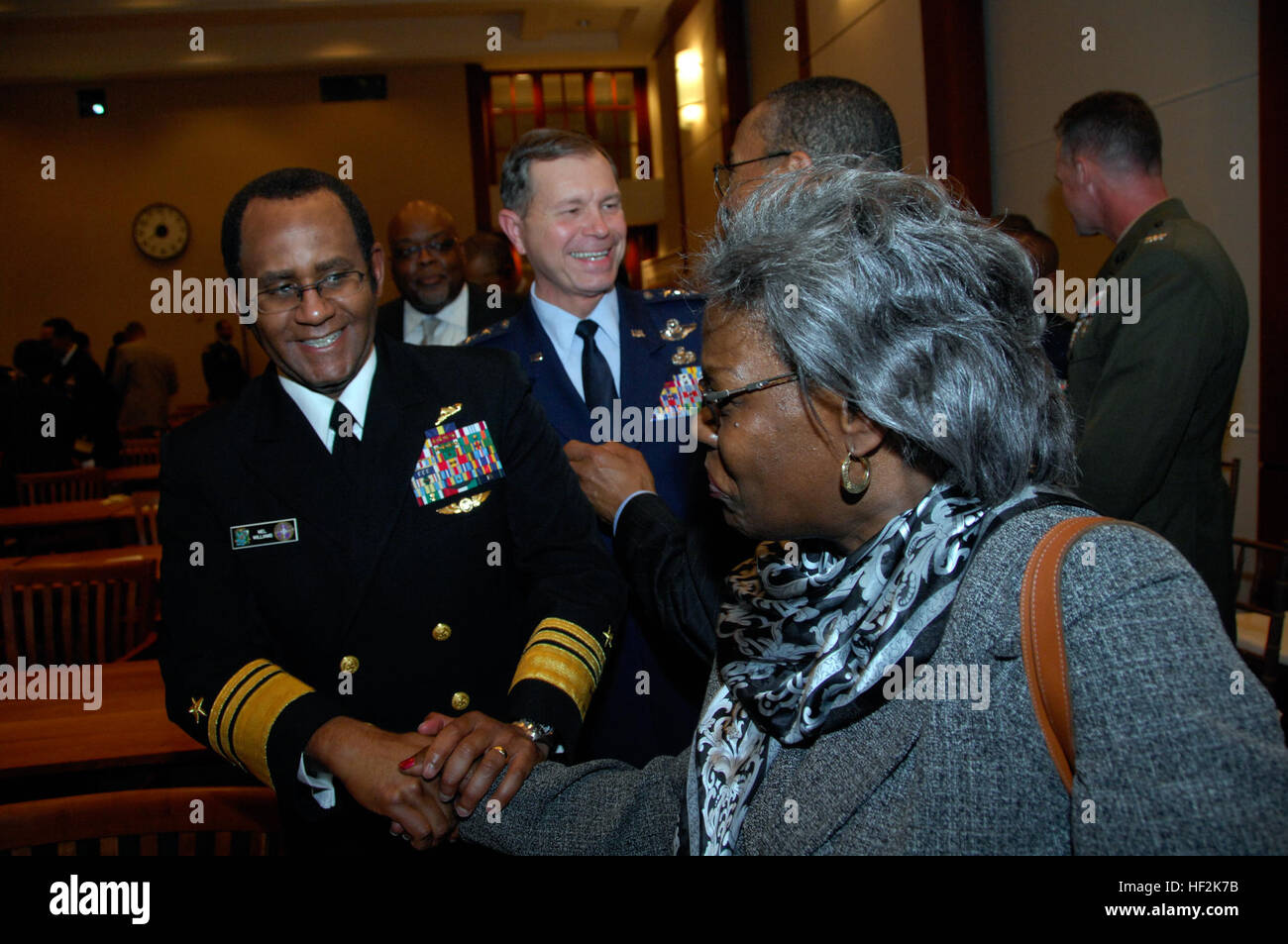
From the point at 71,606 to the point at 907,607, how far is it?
265 centimetres

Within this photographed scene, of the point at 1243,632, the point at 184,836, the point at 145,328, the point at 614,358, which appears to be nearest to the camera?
the point at 184,836

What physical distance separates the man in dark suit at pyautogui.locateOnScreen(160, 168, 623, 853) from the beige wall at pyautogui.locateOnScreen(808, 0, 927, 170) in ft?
11.5

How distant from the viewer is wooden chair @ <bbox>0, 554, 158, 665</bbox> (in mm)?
2656

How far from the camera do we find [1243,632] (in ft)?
8.59

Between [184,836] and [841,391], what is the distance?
3.66 feet

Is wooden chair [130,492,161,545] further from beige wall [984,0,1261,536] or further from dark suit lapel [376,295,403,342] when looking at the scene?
beige wall [984,0,1261,536]

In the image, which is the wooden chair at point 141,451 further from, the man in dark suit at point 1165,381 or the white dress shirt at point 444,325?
the man in dark suit at point 1165,381

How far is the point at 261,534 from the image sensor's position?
133cm

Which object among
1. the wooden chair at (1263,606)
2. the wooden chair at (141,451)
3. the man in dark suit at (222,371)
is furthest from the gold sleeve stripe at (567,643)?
the man in dark suit at (222,371)

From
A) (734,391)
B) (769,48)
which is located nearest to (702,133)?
(769,48)

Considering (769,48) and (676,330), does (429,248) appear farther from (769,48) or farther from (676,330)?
(769,48)

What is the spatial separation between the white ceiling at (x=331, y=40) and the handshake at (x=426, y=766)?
9.69 meters
